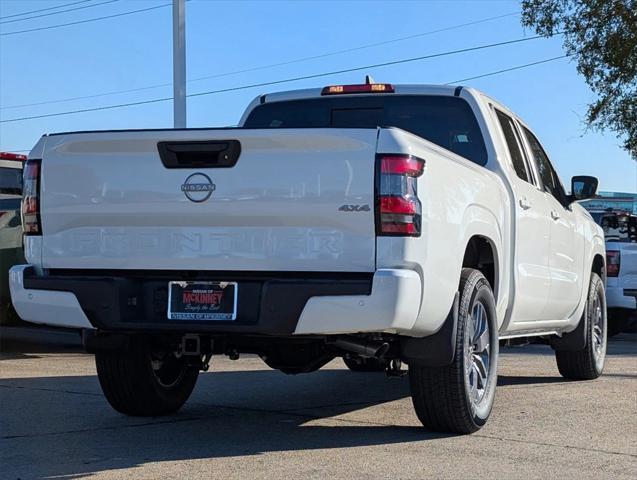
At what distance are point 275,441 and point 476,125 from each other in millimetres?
2537

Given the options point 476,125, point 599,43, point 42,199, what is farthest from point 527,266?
point 599,43

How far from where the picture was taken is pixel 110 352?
19.2ft

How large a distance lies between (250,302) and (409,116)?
2.46 metres

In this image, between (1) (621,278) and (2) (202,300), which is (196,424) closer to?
(2) (202,300)

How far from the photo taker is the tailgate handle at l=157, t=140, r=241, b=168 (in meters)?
5.14

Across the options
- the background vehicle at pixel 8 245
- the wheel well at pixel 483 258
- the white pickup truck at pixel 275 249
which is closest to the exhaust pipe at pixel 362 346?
the white pickup truck at pixel 275 249

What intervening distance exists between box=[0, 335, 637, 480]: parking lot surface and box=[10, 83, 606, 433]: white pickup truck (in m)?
0.39

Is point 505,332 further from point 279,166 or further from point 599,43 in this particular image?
point 599,43

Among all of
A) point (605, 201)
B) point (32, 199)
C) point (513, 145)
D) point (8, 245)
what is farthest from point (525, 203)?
point (605, 201)

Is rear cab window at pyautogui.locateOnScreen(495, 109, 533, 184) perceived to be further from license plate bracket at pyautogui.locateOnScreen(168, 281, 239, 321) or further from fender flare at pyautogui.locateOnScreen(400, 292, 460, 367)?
license plate bracket at pyautogui.locateOnScreen(168, 281, 239, 321)

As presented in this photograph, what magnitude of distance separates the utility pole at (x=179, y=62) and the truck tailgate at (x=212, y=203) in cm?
1016

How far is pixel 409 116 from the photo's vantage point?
23.0 ft

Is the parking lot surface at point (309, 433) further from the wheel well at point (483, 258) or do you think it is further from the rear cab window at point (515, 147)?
the rear cab window at point (515, 147)

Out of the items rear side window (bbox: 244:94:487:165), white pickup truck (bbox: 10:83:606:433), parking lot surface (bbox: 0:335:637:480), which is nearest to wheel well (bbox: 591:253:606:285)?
parking lot surface (bbox: 0:335:637:480)
